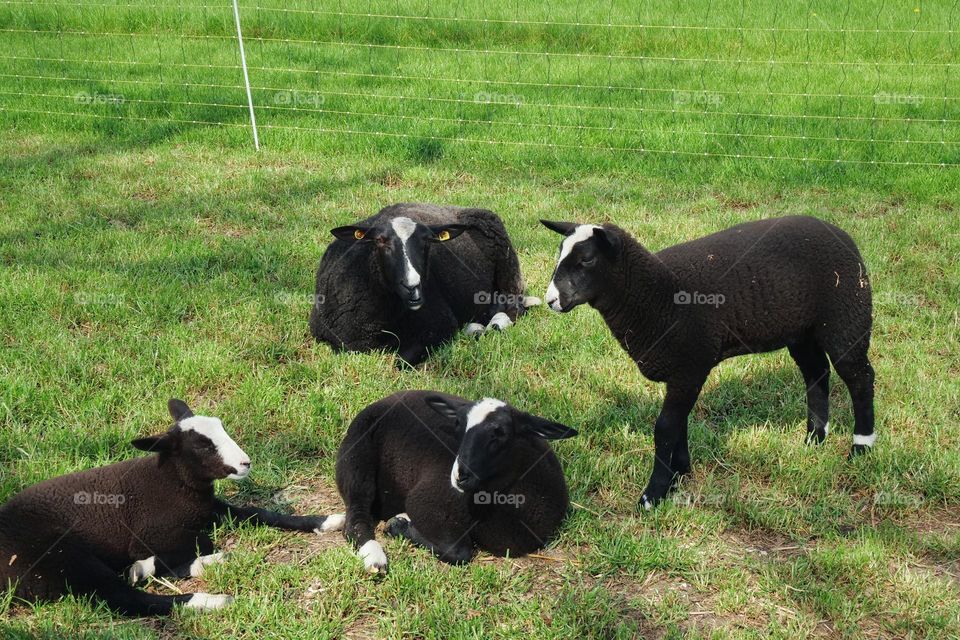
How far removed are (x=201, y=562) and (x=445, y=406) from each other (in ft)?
4.54

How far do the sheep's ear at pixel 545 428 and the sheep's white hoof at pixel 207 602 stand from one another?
1589mm

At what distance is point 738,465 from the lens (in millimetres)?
5414

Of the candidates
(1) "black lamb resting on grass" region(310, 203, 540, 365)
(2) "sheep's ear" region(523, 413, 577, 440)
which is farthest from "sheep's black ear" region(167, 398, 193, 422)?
(1) "black lamb resting on grass" region(310, 203, 540, 365)

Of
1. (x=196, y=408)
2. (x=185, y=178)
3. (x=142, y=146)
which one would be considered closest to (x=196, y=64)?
(x=142, y=146)

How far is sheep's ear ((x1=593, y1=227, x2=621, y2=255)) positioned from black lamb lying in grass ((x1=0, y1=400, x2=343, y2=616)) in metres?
2.05

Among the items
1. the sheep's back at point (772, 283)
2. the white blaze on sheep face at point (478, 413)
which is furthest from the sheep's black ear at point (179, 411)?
the sheep's back at point (772, 283)

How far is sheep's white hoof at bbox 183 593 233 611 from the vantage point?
4.15 metres

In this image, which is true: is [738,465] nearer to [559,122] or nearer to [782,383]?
[782,383]

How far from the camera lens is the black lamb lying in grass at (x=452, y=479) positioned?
4441 millimetres

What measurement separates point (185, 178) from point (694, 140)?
19.2ft

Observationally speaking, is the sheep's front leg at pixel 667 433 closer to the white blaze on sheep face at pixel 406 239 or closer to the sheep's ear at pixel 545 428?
the sheep's ear at pixel 545 428

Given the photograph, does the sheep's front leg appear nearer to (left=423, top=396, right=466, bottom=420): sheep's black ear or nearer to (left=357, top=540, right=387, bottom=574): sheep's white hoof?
(left=423, top=396, right=466, bottom=420): sheep's black ear

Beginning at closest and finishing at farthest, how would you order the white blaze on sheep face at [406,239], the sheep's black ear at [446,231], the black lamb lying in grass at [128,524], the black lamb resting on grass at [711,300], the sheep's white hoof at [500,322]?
1. the black lamb lying in grass at [128,524]
2. the black lamb resting on grass at [711,300]
3. the white blaze on sheep face at [406,239]
4. the sheep's black ear at [446,231]
5. the sheep's white hoof at [500,322]

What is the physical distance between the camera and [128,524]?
4324 mm
